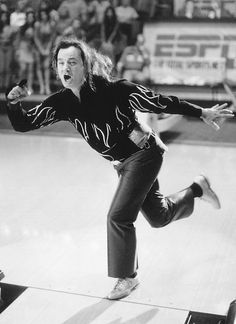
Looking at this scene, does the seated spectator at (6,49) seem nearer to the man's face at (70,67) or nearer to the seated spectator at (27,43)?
the seated spectator at (27,43)

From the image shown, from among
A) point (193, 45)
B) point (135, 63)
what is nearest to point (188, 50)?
point (193, 45)

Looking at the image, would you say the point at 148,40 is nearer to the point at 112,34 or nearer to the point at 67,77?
the point at 112,34

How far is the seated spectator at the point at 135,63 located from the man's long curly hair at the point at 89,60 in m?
6.74

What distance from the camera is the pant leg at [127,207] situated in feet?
9.64

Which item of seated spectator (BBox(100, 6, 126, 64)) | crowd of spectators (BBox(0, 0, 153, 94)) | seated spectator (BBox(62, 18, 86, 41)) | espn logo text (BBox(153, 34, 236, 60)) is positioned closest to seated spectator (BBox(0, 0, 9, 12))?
crowd of spectators (BBox(0, 0, 153, 94))

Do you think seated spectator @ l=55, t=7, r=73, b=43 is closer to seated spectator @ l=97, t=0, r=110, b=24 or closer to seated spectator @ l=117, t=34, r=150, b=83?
seated spectator @ l=97, t=0, r=110, b=24

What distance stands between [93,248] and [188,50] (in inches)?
264

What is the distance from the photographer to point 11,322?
2.82m

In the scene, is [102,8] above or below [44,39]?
above

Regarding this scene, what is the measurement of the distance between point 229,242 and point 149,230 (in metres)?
0.63

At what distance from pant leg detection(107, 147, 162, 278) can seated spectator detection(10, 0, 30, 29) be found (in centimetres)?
811

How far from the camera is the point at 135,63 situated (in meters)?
9.70

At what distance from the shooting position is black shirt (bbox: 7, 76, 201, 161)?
2852 millimetres

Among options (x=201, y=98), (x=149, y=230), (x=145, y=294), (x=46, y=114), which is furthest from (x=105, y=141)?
(x=201, y=98)
